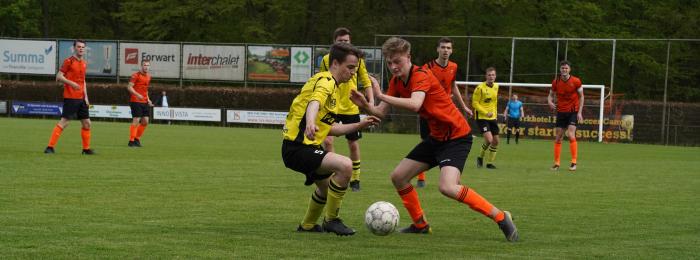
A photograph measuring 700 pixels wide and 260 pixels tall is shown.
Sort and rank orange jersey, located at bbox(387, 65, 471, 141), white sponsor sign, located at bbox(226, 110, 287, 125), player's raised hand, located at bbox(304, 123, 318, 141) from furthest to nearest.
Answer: white sponsor sign, located at bbox(226, 110, 287, 125) < orange jersey, located at bbox(387, 65, 471, 141) < player's raised hand, located at bbox(304, 123, 318, 141)

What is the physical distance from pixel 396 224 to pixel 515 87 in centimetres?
3267

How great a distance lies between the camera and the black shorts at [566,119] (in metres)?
19.0

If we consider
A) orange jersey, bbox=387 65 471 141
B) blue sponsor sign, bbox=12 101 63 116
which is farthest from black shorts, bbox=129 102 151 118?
blue sponsor sign, bbox=12 101 63 116

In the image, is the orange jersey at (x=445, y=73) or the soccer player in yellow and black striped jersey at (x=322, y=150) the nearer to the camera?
the soccer player in yellow and black striped jersey at (x=322, y=150)

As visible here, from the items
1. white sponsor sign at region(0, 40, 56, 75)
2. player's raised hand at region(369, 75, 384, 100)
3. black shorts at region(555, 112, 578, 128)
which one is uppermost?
white sponsor sign at region(0, 40, 56, 75)

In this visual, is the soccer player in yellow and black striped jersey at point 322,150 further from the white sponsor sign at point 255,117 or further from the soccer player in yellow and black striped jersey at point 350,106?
the white sponsor sign at point 255,117

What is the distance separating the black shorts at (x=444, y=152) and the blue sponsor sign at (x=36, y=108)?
39667mm

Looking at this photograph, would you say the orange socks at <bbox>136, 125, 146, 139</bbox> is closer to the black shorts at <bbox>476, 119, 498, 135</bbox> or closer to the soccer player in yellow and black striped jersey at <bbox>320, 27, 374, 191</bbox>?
the black shorts at <bbox>476, 119, 498, 135</bbox>

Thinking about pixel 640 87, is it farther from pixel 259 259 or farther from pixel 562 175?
pixel 259 259

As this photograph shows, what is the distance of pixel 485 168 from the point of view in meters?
18.8

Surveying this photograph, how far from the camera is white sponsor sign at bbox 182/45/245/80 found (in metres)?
47.7

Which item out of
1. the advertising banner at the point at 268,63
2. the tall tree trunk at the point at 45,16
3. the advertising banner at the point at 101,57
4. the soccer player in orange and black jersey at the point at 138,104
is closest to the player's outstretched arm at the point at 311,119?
the soccer player in orange and black jersey at the point at 138,104

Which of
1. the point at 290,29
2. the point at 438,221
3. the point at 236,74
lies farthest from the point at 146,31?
Result: the point at 438,221

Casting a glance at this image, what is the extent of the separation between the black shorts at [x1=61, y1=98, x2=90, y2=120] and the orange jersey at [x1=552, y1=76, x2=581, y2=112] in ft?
29.5
